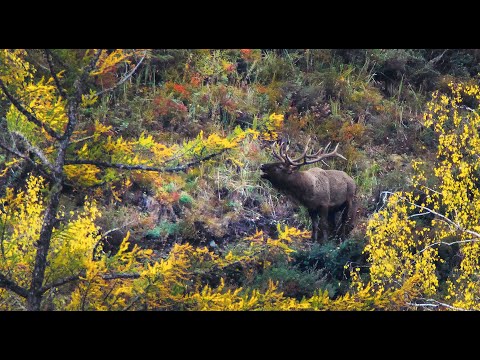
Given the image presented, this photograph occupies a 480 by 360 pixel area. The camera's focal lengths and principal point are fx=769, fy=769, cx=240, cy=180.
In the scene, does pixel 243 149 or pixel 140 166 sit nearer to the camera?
pixel 140 166

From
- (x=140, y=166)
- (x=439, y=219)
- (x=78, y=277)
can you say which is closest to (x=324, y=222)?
(x=439, y=219)

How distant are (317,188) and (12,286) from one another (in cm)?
296

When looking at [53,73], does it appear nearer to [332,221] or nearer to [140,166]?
[140,166]

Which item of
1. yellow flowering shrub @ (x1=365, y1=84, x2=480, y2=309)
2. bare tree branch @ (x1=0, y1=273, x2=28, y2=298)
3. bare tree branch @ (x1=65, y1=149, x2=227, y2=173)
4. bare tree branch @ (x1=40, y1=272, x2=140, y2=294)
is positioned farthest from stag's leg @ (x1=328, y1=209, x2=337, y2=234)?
bare tree branch @ (x1=0, y1=273, x2=28, y2=298)

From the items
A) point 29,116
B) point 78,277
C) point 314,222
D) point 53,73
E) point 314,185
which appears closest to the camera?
point 53,73

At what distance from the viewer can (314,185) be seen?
7.35 metres

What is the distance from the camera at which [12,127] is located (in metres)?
6.29

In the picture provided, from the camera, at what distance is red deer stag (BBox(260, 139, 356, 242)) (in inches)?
287

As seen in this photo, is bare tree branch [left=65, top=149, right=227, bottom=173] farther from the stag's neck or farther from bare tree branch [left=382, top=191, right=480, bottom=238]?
bare tree branch [left=382, top=191, right=480, bottom=238]

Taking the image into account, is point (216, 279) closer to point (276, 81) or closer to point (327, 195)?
point (327, 195)

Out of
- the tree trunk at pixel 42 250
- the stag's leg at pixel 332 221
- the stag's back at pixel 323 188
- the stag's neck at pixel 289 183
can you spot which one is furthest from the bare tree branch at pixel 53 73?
the stag's leg at pixel 332 221

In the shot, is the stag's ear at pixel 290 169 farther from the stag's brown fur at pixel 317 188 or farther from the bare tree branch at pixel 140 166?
the bare tree branch at pixel 140 166
